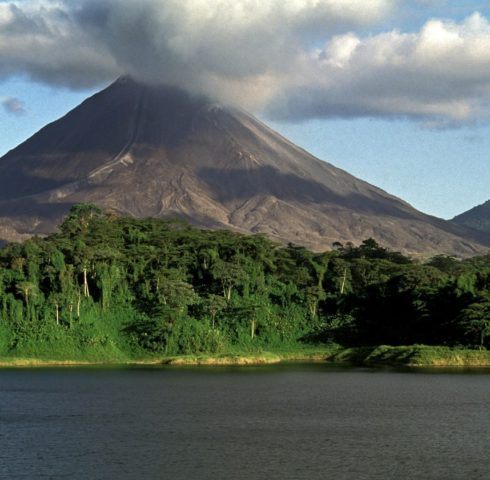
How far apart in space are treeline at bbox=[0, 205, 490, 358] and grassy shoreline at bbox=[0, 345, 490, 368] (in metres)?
1.26

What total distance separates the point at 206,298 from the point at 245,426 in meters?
37.5

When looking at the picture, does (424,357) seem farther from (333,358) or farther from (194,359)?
(194,359)

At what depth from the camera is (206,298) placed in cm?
7244

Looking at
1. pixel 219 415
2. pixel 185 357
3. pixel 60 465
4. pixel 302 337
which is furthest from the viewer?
pixel 302 337

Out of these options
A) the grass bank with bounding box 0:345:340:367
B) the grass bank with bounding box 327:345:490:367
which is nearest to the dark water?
the grass bank with bounding box 327:345:490:367

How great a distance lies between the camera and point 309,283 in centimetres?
7856

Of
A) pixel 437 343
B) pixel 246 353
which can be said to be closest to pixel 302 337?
pixel 246 353

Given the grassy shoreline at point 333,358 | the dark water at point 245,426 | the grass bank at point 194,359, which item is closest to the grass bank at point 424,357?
the grassy shoreline at point 333,358

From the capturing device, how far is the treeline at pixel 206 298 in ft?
221

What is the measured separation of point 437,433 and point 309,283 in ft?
148

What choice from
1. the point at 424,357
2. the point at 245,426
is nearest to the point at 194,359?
the point at 424,357

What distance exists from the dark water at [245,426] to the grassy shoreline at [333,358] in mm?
8896

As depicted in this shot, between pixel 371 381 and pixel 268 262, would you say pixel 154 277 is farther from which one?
pixel 371 381

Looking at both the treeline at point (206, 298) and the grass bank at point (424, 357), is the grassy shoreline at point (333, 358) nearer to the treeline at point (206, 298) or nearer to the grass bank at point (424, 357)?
the grass bank at point (424, 357)
